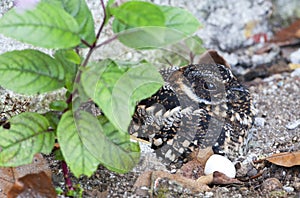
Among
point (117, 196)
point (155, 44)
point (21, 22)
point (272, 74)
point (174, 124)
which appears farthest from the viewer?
point (272, 74)

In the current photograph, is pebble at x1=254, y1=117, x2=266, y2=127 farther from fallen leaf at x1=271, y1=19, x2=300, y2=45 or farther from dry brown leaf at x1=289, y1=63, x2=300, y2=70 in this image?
fallen leaf at x1=271, y1=19, x2=300, y2=45

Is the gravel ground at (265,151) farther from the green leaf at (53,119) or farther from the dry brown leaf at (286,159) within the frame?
the green leaf at (53,119)

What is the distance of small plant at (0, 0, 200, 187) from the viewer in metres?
1.87

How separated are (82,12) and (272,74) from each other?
196cm

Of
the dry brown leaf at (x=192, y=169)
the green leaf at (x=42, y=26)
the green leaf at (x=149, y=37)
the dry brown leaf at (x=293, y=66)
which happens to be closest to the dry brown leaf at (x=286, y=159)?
the dry brown leaf at (x=192, y=169)

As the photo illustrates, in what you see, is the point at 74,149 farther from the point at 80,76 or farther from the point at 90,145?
the point at 80,76

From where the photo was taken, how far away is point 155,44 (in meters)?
1.97

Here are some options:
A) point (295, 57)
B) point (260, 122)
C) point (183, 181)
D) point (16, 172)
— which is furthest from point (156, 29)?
point (295, 57)

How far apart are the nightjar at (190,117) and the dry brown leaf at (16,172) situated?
0.40m

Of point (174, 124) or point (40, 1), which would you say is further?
point (174, 124)

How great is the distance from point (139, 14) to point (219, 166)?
851 mm

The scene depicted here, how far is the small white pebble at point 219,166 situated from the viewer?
2.43 meters

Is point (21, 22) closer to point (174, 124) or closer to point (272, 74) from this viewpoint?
point (174, 124)

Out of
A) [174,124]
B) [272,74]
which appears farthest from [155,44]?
[272,74]
